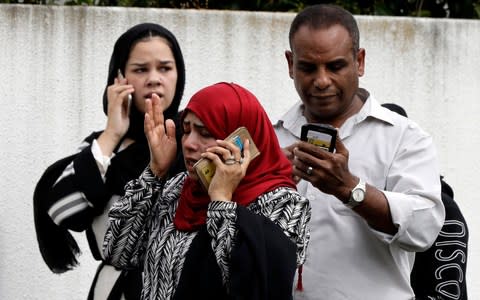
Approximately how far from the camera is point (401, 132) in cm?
393

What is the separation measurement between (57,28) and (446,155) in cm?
211

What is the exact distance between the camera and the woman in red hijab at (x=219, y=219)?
3.38 meters

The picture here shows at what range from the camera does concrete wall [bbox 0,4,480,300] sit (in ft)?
19.2

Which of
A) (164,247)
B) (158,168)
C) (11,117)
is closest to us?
(164,247)

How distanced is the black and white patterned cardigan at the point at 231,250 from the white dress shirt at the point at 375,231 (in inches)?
13.3

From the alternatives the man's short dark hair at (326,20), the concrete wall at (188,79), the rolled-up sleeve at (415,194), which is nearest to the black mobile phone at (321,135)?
the rolled-up sleeve at (415,194)

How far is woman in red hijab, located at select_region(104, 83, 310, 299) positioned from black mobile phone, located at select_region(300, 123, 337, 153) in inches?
4.0

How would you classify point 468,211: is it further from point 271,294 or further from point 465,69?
point 271,294

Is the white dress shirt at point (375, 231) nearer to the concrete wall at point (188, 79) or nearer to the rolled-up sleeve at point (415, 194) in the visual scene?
the rolled-up sleeve at point (415, 194)

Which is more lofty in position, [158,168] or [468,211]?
[158,168]

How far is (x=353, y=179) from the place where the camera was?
367 cm

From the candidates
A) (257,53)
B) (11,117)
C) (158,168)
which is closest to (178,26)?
(257,53)

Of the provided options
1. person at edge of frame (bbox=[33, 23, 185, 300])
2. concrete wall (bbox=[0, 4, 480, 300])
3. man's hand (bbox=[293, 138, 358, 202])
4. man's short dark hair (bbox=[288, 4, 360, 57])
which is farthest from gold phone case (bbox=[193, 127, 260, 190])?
concrete wall (bbox=[0, 4, 480, 300])

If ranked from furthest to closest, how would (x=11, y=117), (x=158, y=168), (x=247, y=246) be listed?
(x=11, y=117), (x=158, y=168), (x=247, y=246)
